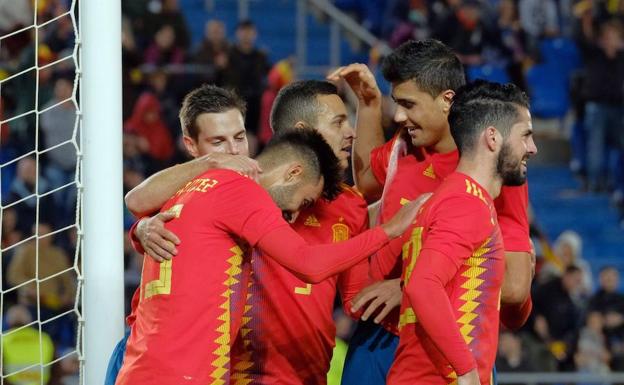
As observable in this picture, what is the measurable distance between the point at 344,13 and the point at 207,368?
10.4 meters

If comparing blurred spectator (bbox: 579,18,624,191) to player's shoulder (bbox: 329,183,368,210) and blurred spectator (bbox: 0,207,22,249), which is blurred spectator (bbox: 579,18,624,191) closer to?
blurred spectator (bbox: 0,207,22,249)

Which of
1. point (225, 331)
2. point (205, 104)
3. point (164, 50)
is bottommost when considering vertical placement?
point (225, 331)

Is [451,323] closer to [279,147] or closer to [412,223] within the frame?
[412,223]

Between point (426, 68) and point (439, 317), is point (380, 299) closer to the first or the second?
point (439, 317)

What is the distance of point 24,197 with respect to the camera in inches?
382

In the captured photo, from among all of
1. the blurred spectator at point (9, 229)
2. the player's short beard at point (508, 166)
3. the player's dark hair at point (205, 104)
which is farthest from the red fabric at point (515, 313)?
the blurred spectator at point (9, 229)

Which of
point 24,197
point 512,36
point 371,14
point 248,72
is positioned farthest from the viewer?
point 371,14

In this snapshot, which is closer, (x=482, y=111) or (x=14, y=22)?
(x=482, y=111)

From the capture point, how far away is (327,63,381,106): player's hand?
4.69 metres

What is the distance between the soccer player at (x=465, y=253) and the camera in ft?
11.6

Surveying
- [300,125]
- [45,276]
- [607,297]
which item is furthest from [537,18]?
[300,125]

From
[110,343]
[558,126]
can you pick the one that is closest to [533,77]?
[558,126]

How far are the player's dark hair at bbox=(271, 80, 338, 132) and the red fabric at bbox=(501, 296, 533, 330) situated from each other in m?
0.98

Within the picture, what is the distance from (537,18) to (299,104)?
8951 millimetres
